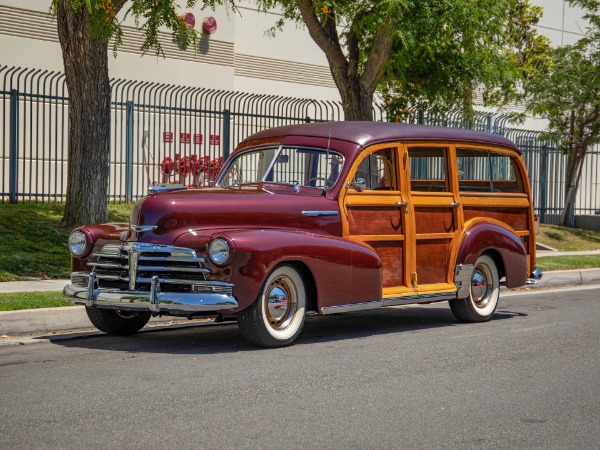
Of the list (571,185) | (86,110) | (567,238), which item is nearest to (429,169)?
(86,110)

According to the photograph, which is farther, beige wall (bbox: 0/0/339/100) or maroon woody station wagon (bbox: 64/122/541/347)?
beige wall (bbox: 0/0/339/100)

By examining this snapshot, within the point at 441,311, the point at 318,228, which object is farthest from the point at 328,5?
the point at 318,228

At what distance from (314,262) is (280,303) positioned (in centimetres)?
47

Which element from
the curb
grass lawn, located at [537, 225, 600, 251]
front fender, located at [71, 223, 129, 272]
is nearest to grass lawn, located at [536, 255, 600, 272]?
grass lawn, located at [537, 225, 600, 251]

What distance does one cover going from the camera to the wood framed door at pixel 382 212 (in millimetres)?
9812

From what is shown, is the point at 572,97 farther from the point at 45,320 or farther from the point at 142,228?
the point at 142,228

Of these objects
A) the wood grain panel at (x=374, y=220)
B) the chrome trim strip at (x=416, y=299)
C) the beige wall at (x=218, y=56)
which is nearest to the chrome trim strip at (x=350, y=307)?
the chrome trim strip at (x=416, y=299)

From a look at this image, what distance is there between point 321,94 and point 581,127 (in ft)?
23.7

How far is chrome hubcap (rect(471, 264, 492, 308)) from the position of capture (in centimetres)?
1110

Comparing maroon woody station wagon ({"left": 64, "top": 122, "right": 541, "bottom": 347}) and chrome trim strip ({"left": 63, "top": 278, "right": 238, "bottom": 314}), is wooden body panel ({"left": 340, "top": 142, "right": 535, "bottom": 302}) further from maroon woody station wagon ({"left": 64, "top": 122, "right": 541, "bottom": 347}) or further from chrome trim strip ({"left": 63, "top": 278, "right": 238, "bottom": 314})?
chrome trim strip ({"left": 63, "top": 278, "right": 238, "bottom": 314})

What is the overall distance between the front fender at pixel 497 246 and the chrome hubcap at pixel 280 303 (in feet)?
7.96

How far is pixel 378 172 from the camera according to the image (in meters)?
10.2

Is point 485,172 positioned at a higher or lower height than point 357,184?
higher

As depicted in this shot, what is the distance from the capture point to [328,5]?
54.8 feet
